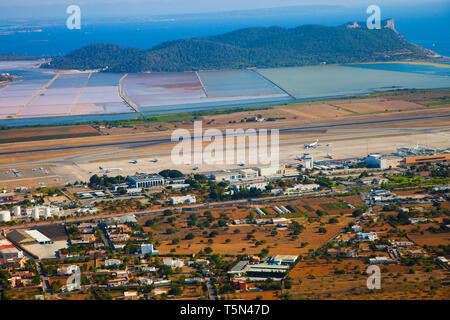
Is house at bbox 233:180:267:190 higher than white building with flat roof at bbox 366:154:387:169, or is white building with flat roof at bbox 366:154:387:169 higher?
white building with flat roof at bbox 366:154:387:169

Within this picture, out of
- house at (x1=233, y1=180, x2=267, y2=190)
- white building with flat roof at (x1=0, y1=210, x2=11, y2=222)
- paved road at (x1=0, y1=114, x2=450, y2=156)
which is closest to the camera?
white building with flat roof at (x1=0, y1=210, x2=11, y2=222)

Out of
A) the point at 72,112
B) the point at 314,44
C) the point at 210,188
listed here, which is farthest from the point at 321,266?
the point at 314,44

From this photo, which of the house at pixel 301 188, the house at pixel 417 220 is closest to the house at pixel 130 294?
the house at pixel 417 220

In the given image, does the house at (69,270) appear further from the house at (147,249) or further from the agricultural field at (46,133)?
the agricultural field at (46,133)

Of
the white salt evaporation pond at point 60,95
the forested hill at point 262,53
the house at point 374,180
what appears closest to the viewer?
the house at point 374,180

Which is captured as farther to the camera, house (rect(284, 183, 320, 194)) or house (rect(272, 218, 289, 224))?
house (rect(284, 183, 320, 194))

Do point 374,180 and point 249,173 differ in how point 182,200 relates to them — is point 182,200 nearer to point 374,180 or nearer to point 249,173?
point 249,173

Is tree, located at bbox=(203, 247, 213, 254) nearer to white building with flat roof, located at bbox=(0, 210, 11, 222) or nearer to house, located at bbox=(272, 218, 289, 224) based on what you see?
house, located at bbox=(272, 218, 289, 224)

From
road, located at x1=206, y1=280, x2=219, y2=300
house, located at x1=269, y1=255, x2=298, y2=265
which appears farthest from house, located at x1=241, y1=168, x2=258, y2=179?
road, located at x1=206, y1=280, x2=219, y2=300
